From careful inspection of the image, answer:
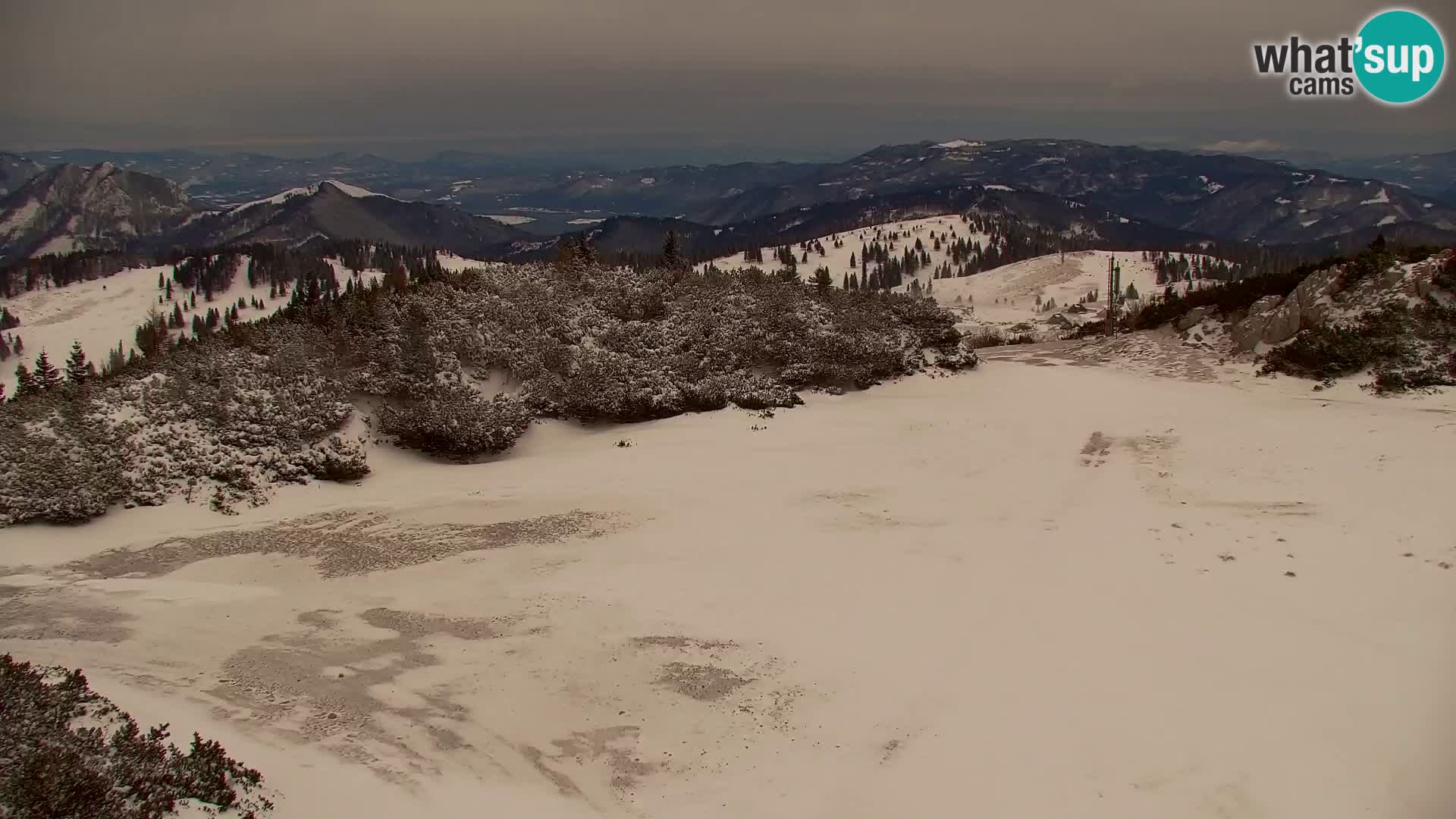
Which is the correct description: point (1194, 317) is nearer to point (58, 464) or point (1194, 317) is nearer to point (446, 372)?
point (446, 372)

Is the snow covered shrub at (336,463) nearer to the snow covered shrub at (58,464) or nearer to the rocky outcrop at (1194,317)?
the snow covered shrub at (58,464)

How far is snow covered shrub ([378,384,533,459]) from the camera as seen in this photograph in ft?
65.5

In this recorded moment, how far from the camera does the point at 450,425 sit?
20.0 m

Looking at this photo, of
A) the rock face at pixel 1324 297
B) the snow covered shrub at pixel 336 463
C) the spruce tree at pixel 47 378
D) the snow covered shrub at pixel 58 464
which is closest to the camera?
the snow covered shrub at pixel 58 464

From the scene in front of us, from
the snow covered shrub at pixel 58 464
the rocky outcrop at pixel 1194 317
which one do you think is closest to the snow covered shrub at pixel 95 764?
the snow covered shrub at pixel 58 464

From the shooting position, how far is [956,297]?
428ft

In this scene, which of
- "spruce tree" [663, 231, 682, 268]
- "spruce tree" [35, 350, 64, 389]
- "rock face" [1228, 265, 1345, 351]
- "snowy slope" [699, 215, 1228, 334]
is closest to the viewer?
"spruce tree" [35, 350, 64, 389]

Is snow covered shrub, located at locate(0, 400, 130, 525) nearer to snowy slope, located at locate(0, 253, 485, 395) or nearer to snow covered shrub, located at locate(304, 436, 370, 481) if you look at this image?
snow covered shrub, located at locate(304, 436, 370, 481)

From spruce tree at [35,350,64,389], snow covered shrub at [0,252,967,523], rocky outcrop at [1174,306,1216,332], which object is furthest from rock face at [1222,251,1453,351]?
spruce tree at [35,350,64,389]

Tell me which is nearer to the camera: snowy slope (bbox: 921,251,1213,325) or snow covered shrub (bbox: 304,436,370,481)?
snow covered shrub (bbox: 304,436,370,481)

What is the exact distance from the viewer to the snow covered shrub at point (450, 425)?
786 inches

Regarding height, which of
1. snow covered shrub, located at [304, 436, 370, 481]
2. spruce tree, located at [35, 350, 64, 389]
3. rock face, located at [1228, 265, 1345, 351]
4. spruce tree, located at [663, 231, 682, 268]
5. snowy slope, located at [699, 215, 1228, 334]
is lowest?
snowy slope, located at [699, 215, 1228, 334]

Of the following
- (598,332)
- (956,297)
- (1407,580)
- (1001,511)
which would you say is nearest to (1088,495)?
(1001,511)

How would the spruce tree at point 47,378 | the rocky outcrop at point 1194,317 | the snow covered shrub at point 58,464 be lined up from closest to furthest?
1. the snow covered shrub at point 58,464
2. the spruce tree at point 47,378
3. the rocky outcrop at point 1194,317
